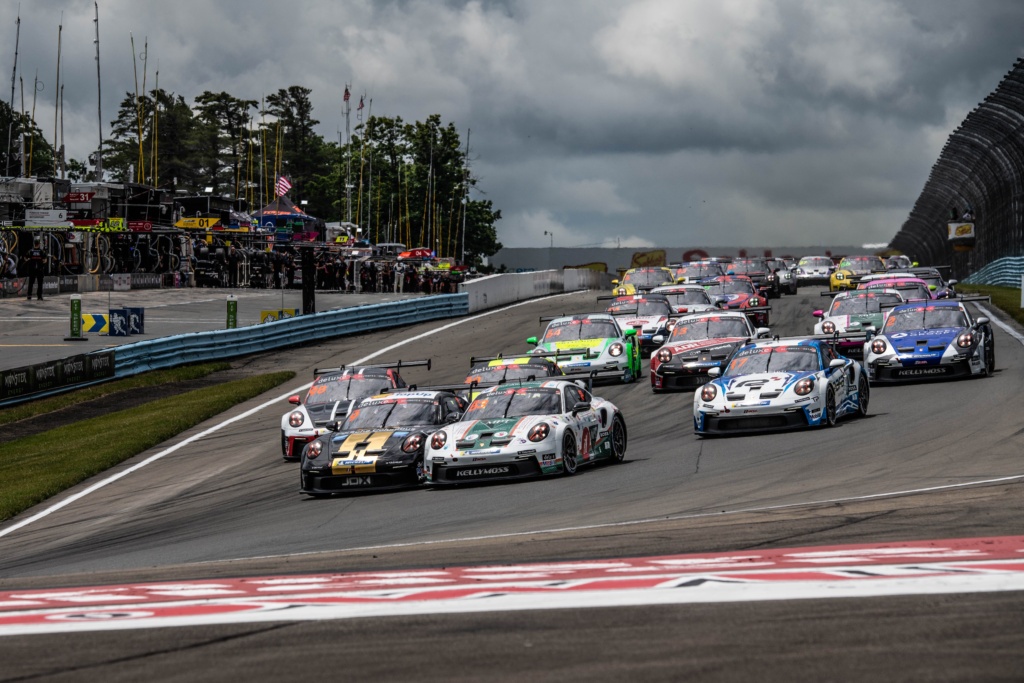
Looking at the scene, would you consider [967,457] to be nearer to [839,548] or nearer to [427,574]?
[839,548]

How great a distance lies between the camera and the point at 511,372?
61.6 ft

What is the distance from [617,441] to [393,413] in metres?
2.97

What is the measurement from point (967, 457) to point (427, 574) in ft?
23.8

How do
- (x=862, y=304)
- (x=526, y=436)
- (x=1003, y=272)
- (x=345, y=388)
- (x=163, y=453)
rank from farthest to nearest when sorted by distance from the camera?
(x=1003, y=272) < (x=862, y=304) < (x=163, y=453) < (x=345, y=388) < (x=526, y=436)

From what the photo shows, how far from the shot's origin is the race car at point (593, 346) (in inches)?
920

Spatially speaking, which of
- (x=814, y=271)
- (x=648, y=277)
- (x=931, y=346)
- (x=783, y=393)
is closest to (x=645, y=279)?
(x=648, y=277)

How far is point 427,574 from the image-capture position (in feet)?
24.8

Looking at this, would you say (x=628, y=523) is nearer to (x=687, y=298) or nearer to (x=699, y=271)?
(x=687, y=298)

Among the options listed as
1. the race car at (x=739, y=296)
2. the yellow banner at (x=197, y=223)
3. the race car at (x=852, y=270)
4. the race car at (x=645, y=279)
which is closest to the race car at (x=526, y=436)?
the race car at (x=739, y=296)

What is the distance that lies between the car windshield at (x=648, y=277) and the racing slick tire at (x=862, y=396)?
1953cm

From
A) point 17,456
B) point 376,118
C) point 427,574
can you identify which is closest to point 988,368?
point 427,574

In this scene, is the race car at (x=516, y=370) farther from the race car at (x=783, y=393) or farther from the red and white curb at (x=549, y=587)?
the red and white curb at (x=549, y=587)

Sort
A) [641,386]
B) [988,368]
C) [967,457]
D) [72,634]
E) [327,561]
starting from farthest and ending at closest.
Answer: [641,386]
[988,368]
[967,457]
[327,561]
[72,634]

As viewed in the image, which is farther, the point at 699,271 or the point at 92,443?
the point at 699,271
